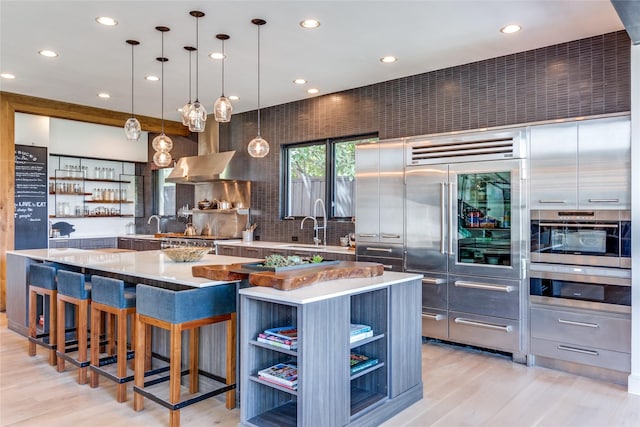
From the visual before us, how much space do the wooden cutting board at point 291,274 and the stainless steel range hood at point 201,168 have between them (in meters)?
3.77

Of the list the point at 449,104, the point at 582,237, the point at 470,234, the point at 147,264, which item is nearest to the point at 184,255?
the point at 147,264

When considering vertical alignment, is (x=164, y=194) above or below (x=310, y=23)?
below

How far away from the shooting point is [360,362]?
285cm

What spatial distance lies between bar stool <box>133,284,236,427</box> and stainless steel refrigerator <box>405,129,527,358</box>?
223 centimetres

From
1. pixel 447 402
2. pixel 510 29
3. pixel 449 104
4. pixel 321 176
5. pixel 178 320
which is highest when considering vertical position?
pixel 510 29

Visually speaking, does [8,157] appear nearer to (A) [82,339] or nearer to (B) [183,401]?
(A) [82,339]

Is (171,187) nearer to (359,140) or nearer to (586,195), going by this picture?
(359,140)

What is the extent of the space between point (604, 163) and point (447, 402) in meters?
2.18

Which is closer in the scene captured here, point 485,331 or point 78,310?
point 78,310

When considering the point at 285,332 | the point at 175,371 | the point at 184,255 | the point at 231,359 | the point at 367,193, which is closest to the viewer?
the point at 285,332

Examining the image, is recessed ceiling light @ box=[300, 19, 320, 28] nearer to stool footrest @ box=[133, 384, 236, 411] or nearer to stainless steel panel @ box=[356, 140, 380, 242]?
stainless steel panel @ box=[356, 140, 380, 242]

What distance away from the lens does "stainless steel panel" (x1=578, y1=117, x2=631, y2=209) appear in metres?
3.47

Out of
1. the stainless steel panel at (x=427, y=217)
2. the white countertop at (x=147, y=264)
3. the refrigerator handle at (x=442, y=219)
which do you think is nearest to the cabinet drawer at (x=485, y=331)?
the stainless steel panel at (x=427, y=217)

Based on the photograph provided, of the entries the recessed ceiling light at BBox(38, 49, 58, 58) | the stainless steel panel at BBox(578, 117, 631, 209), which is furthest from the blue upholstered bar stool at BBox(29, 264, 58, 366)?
the stainless steel panel at BBox(578, 117, 631, 209)
